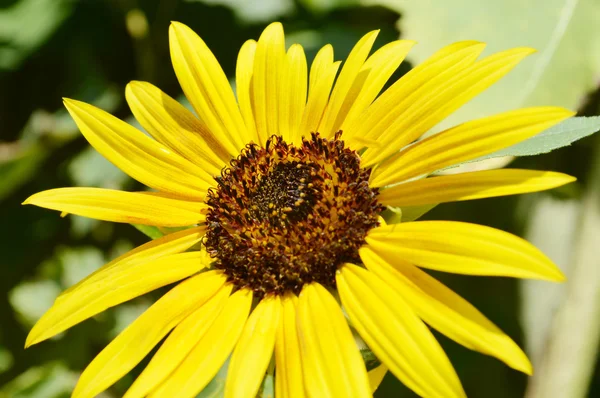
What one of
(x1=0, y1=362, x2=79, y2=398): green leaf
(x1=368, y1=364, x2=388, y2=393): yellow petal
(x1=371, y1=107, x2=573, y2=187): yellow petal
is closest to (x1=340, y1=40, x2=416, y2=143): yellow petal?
(x1=371, y1=107, x2=573, y2=187): yellow petal

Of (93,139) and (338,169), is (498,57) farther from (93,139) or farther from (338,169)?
(93,139)

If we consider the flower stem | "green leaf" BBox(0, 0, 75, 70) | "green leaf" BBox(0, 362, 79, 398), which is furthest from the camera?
"green leaf" BBox(0, 0, 75, 70)

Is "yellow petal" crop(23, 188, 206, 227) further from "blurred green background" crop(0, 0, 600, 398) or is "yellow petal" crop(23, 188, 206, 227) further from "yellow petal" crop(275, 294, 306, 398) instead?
"blurred green background" crop(0, 0, 600, 398)

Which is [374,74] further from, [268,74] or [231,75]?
[231,75]

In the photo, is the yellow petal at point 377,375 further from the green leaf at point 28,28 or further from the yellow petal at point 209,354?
the green leaf at point 28,28

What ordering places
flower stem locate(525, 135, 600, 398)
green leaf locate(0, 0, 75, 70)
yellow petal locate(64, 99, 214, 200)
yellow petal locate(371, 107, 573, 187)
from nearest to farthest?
yellow petal locate(371, 107, 573, 187)
yellow petal locate(64, 99, 214, 200)
flower stem locate(525, 135, 600, 398)
green leaf locate(0, 0, 75, 70)

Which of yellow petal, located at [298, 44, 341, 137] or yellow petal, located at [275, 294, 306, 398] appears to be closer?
yellow petal, located at [275, 294, 306, 398]

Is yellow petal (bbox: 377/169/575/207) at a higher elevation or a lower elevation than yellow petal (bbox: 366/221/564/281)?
higher
